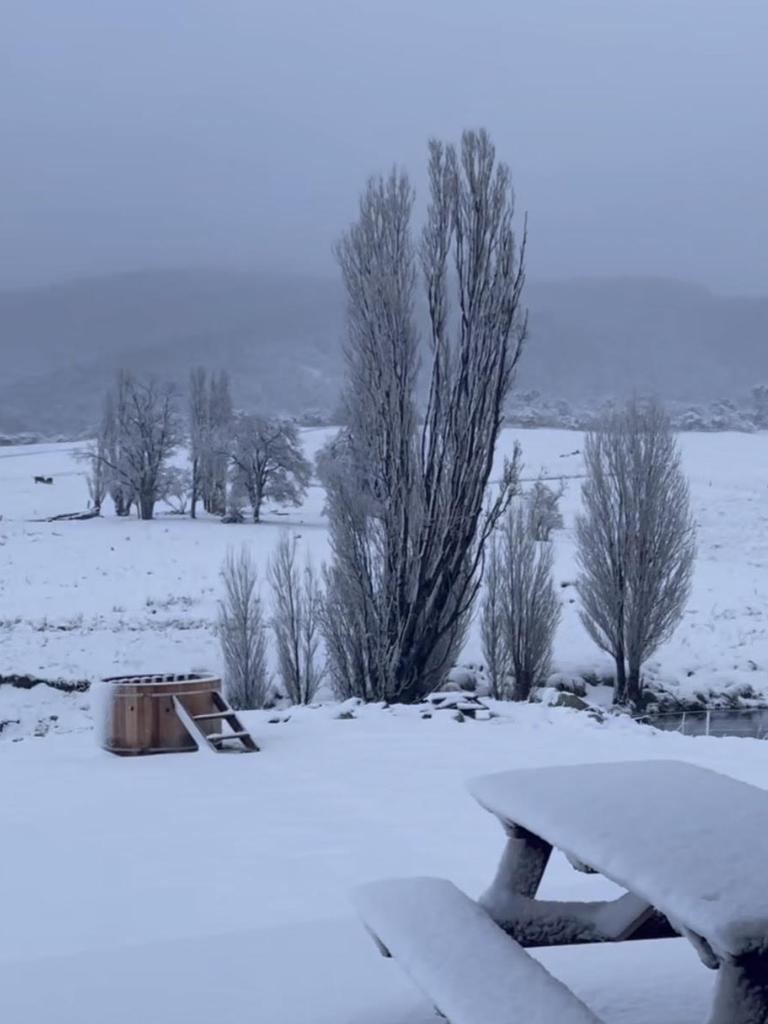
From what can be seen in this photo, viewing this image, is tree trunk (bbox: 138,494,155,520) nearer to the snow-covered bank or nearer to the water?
the water

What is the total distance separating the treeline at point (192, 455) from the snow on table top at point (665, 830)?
35.8m

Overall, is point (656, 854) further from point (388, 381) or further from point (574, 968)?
point (388, 381)

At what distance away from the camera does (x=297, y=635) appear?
18.1m

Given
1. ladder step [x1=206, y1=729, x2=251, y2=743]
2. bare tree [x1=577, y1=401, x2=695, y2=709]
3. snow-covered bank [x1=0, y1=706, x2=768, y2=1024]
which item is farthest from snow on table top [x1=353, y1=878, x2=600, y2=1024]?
bare tree [x1=577, y1=401, x2=695, y2=709]

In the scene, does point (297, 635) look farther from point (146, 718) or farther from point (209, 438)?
point (209, 438)

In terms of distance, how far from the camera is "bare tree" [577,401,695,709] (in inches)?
826

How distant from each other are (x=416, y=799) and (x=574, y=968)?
2672 mm

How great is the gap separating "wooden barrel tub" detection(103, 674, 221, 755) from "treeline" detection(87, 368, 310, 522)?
30742mm

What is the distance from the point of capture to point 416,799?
6.02 metres

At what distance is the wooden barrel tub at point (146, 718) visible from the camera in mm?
7504

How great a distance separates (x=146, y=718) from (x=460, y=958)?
5.54 meters

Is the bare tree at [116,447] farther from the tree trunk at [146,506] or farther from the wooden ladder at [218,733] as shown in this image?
the wooden ladder at [218,733]

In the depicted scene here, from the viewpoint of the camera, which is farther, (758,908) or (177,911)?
(177,911)

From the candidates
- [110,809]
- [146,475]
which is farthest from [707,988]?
[146,475]
